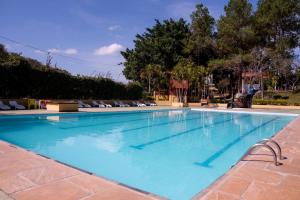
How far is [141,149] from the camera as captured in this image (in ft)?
24.4

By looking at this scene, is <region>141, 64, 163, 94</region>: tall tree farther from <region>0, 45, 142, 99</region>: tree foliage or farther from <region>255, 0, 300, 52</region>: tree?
<region>255, 0, 300, 52</region>: tree

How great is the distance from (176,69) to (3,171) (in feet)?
80.7

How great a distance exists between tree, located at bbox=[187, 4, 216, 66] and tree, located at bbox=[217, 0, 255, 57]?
4.02 feet

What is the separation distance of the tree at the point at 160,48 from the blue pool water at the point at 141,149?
20.4 m

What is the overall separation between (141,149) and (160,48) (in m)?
24.8

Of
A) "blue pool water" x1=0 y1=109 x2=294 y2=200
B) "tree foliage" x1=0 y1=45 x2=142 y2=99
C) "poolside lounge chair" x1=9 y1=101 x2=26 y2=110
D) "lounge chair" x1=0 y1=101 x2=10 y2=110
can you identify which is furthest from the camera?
"tree foliage" x1=0 y1=45 x2=142 y2=99

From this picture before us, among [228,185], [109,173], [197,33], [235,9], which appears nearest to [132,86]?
[197,33]

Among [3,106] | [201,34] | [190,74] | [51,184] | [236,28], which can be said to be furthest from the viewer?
[201,34]

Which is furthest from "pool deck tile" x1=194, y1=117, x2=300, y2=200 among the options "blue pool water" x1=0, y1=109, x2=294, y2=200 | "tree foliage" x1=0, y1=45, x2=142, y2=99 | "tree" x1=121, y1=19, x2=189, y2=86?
"tree" x1=121, y1=19, x2=189, y2=86

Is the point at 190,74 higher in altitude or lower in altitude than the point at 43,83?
higher

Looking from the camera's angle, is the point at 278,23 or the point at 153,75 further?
the point at 278,23

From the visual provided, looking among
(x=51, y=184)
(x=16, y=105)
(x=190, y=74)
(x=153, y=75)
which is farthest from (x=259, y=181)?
(x=153, y=75)

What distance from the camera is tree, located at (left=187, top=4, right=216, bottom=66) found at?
3078cm

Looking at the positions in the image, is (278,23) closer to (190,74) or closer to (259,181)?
(190,74)
